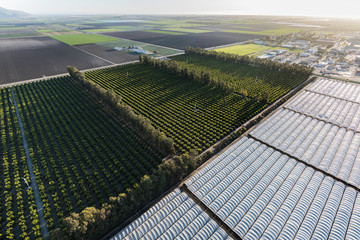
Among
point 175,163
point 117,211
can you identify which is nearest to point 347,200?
point 175,163

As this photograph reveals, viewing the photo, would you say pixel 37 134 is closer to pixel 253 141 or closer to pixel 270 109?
pixel 253 141

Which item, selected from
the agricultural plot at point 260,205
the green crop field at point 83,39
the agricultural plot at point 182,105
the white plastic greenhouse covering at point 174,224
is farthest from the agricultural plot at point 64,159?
the green crop field at point 83,39

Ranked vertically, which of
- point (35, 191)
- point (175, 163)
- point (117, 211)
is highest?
point (175, 163)

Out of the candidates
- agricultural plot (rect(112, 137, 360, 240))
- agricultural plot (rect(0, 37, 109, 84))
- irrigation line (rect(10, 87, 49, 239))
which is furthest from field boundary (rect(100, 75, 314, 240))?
agricultural plot (rect(0, 37, 109, 84))

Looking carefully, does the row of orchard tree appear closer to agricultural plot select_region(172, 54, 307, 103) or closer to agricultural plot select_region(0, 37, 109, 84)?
agricultural plot select_region(172, 54, 307, 103)

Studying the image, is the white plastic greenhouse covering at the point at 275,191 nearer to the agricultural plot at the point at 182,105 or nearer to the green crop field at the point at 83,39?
the agricultural plot at the point at 182,105
